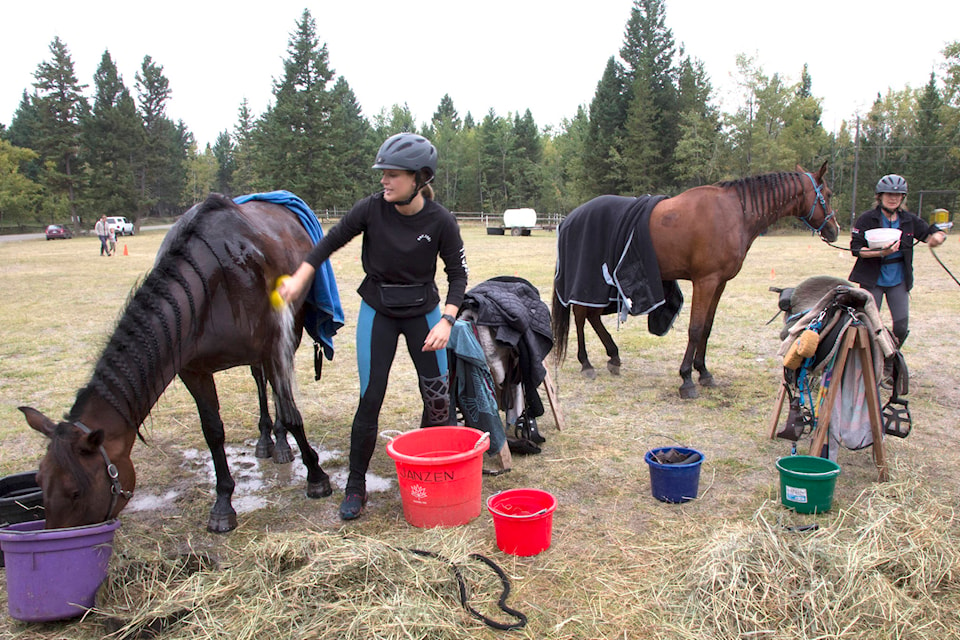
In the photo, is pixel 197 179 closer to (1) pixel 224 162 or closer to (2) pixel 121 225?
(1) pixel 224 162

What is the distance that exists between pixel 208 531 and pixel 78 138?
4711 cm

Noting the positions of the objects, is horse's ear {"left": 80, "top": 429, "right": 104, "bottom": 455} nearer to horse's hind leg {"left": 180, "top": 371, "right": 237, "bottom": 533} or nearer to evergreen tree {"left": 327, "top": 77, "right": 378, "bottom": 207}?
horse's hind leg {"left": 180, "top": 371, "right": 237, "bottom": 533}

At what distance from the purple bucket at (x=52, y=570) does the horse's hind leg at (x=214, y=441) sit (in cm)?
83

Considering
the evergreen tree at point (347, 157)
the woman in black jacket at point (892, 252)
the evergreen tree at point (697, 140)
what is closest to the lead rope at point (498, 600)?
the woman in black jacket at point (892, 252)

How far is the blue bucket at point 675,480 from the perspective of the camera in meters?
3.22

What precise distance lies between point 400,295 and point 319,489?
1276mm

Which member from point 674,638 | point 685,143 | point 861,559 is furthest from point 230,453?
point 685,143

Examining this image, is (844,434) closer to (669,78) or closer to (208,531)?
(208,531)

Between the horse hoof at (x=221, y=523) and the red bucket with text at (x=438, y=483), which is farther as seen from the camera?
the horse hoof at (x=221, y=523)

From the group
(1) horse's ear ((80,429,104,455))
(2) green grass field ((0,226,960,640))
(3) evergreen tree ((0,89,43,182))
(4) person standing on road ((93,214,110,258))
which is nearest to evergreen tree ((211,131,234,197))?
(3) evergreen tree ((0,89,43,182))

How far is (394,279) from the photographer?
3.11m

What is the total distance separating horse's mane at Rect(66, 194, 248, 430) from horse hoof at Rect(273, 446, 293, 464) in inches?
59.8

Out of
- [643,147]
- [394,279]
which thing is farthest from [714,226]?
[643,147]

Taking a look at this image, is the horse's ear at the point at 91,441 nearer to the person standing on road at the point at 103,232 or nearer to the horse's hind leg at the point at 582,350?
the horse's hind leg at the point at 582,350
